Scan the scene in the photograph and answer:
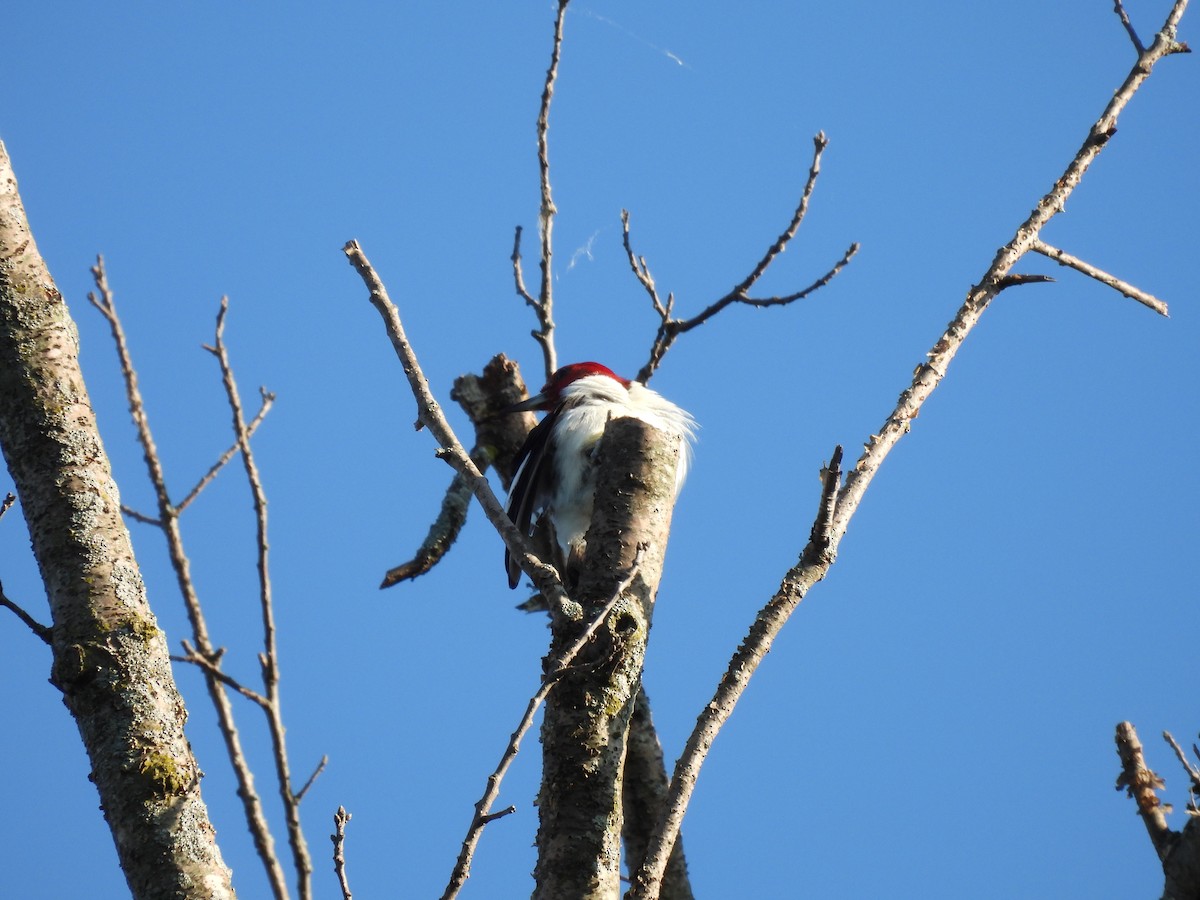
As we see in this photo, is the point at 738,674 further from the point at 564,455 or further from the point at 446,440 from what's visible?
the point at 564,455

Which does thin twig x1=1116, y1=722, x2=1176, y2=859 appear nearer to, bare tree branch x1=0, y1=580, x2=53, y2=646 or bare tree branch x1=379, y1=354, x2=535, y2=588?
bare tree branch x1=0, y1=580, x2=53, y2=646

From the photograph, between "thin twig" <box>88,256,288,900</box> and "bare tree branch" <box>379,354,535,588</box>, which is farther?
"bare tree branch" <box>379,354,535,588</box>

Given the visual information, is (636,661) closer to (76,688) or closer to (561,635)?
(561,635)

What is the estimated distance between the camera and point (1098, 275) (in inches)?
110

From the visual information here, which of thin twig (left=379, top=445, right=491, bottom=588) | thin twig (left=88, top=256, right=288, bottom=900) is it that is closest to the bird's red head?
thin twig (left=379, top=445, right=491, bottom=588)

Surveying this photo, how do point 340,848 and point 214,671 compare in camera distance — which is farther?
point 214,671

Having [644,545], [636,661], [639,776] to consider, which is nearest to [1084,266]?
[644,545]

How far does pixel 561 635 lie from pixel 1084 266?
1562mm

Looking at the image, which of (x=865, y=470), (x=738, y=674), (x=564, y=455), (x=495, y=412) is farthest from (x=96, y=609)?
(x=495, y=412)

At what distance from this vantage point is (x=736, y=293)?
171 inches

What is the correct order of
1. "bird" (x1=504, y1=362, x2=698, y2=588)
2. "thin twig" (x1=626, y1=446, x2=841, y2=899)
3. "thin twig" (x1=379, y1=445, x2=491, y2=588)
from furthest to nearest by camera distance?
1. "bird" (x1=504, y1=362, x2=698, y2=588)
2. "thin twig" (x1=379, y1=445, x2=491, y2=588)
3. "thin twig" (x1=626, y1=446, x2=841, y2=899)

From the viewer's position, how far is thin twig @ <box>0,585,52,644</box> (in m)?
1.92

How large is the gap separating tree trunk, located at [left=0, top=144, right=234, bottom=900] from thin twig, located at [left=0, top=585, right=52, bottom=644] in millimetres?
19

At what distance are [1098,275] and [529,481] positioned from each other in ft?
8.36
